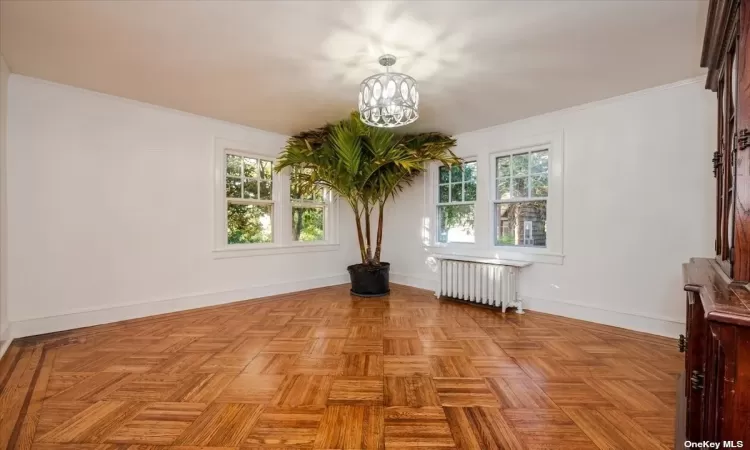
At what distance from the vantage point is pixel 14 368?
7.11ft

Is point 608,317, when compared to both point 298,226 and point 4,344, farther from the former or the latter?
point 4,344

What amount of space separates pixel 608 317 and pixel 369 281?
2.60m

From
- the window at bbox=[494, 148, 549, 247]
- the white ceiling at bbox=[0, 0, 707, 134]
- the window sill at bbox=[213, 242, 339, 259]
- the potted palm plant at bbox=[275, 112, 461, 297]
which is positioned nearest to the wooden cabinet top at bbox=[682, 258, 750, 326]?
the white ceiling at bbox=[0, 0, 707, 134]

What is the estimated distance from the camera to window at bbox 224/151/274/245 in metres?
4.11

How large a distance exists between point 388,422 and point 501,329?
5.89 feet

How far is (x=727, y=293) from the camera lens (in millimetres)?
968

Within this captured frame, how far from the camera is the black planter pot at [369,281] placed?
14.1ft

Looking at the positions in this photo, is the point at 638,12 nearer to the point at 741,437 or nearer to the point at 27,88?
the point at 741,437

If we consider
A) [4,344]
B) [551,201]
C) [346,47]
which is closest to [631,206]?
[551,201]

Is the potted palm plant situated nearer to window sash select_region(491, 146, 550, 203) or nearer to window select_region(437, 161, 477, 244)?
window select_region(437, 161, 477, 244)

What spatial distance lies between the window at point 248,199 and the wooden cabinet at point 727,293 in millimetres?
4148

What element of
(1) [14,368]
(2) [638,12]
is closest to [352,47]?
(2) [638,12]

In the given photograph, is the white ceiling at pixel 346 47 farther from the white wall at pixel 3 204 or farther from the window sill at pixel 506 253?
the window sill at pixel 506 253

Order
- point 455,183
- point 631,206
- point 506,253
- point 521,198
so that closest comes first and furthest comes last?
point 631,206, point 521,198, point 506,253, point 455,183
